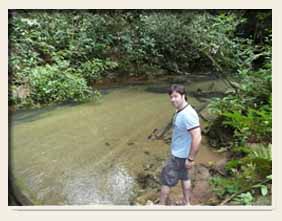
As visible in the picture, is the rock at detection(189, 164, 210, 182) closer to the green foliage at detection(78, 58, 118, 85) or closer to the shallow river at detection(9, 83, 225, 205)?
the shallow river at detection(9, 83, 225, 205)

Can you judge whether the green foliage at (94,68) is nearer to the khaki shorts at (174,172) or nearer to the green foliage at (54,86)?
the green foliage at (54,86)

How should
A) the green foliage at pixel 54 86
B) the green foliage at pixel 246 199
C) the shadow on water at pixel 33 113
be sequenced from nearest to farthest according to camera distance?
1. the green foliage at pixel 246 199
2. the shadow on water at pixel 33 113
3. the green foliage at pixel 54 86

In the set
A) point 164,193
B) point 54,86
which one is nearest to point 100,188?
Result: point 164,193

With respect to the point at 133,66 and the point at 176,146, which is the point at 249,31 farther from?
the point at 176,146

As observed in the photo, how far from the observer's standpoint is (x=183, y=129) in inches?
99.5

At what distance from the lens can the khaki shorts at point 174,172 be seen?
2.64 meters

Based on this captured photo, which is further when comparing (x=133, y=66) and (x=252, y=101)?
(x=133, y=66)

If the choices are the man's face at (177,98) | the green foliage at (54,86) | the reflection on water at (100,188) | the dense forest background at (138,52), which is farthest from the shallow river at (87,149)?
the man's face at (177,98)
